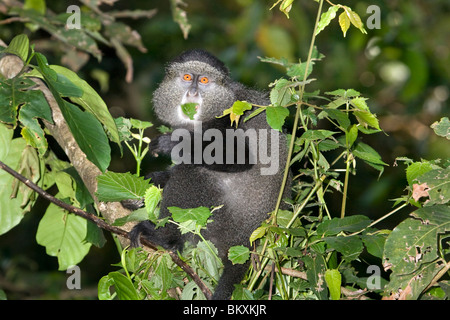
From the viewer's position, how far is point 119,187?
10.0ft

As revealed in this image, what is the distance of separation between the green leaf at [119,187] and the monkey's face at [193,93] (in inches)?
48.5

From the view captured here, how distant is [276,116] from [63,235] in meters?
1.94

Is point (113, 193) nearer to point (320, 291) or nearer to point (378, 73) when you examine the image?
point (320, 291)

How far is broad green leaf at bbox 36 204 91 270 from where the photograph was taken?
3.87 m

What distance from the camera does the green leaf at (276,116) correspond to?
2.65 metres

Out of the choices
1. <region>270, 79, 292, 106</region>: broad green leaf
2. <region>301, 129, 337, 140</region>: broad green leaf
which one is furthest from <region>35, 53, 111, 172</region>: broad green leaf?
<region>301, 129, 337, 140</region>: broad green leaf

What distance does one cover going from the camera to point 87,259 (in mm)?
9172

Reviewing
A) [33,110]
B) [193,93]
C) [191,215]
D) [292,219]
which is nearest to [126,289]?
[191,215]

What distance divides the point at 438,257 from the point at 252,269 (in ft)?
3.35

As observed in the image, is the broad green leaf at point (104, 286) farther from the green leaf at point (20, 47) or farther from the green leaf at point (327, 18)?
the green leaf at point (327, 18)

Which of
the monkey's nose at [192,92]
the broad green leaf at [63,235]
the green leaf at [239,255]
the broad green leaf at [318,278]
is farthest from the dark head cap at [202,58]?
the broad green leaf at [318,278]

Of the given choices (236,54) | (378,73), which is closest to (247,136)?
(236,54)

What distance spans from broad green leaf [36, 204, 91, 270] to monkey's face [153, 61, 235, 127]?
45.9 inches

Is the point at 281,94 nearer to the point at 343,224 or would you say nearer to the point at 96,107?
A: the point at 343,224
